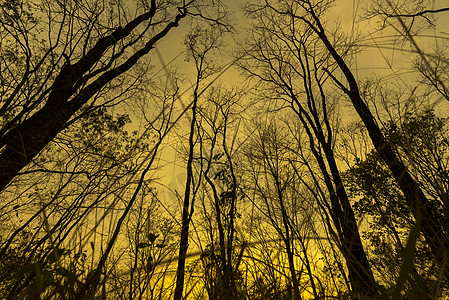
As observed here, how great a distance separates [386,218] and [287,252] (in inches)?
30.8

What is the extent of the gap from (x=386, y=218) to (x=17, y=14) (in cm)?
569

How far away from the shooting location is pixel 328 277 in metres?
2.12

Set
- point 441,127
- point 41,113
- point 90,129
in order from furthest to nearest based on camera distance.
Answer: point 441,127 < point 90,129 < point 41,113

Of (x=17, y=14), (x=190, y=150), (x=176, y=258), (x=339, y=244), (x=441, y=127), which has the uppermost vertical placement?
(x=190, y=150)

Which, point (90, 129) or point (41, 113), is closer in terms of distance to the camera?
point (41, 113)

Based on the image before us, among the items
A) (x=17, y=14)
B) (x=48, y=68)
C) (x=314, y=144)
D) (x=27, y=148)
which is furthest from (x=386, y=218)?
(x=314, y=144)

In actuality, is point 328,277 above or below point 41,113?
below

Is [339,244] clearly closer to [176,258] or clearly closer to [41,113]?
[176,258]

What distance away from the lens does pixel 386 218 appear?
1.67 metres

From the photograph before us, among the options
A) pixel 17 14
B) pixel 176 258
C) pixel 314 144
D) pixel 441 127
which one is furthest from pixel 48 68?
pixel 441 127

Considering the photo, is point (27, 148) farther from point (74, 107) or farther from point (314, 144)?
point (314, 144)

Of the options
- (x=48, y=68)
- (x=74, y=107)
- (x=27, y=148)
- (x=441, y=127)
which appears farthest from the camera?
(x=441, y=127)

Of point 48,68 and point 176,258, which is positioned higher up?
point 48,68

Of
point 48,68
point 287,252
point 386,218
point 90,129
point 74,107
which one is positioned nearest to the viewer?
point 386,218
